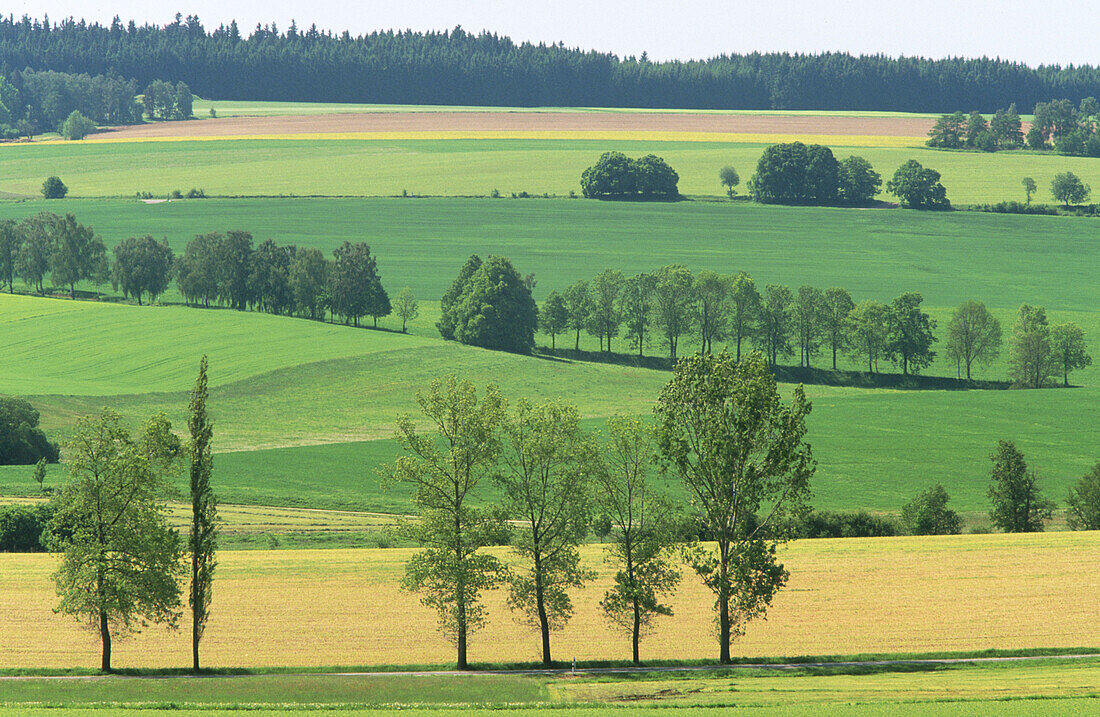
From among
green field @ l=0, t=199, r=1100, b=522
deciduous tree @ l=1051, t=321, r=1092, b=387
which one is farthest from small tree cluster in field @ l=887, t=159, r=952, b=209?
deciduous tree @ l=1051, t=321, r=1092, b=387

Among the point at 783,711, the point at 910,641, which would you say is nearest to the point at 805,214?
the point at 910,641

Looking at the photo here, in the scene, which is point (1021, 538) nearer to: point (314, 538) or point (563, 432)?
point (563, 432)

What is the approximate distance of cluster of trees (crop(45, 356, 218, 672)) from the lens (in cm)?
3772

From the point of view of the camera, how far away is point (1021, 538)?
54.8 m

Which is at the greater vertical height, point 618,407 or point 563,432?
point 563,432

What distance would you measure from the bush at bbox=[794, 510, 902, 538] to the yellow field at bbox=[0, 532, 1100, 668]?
21.9 feet

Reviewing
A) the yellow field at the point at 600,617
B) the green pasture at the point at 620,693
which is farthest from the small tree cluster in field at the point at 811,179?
the green pasture at the point at 620,693

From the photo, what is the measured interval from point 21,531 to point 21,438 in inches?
868

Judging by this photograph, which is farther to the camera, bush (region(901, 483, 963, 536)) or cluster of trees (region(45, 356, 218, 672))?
bush (region(901, 483, 963, 536))

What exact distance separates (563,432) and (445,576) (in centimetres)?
671

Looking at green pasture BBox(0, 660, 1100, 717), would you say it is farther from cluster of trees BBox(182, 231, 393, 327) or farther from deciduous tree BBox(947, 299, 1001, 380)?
cluster of trees BBox(182, 231, 393, 327)

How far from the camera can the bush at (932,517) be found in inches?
2381

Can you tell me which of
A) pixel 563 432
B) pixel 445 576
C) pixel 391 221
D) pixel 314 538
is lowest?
pixel 314 538

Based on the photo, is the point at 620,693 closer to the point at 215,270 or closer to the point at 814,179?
the point at 215,270
